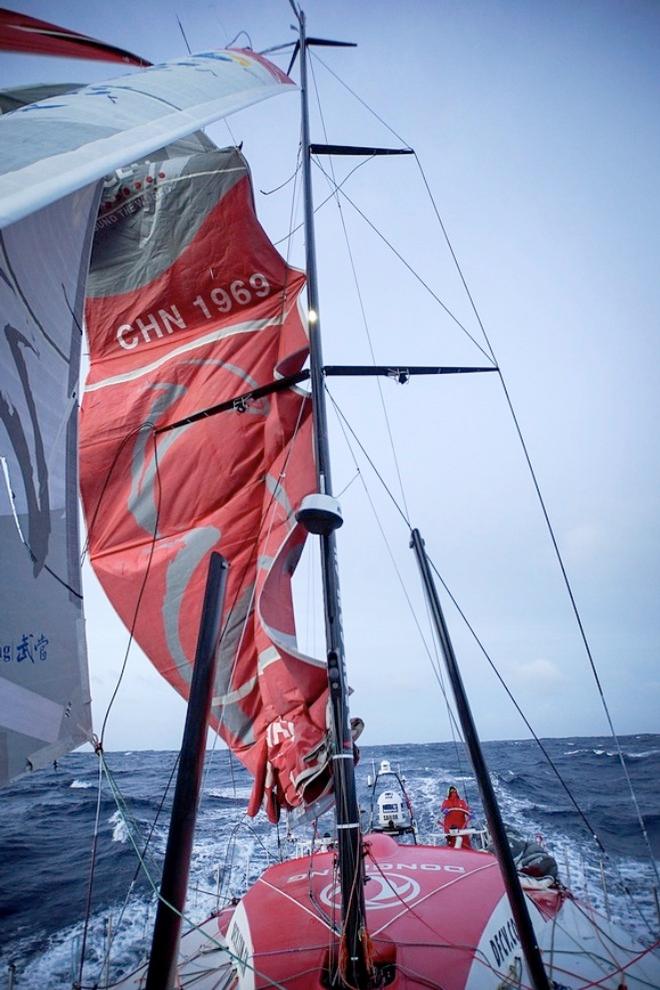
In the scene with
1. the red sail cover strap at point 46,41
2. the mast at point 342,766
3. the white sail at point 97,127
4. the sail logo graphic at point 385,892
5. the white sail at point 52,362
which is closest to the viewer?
the white sail at point 97,127

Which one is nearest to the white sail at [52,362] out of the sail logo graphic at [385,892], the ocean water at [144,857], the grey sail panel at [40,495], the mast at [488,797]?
the grey sail panel at [40,495]

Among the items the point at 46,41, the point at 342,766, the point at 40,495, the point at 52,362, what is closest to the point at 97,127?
the point at 52,362

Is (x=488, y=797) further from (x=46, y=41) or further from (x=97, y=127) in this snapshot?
(x=46, y=41)

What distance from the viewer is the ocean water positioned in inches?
244

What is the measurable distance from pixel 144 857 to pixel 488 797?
3.53 meters

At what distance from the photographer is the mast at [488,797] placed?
2164mm

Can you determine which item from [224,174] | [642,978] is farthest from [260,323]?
[642,978]

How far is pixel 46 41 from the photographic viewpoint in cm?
347

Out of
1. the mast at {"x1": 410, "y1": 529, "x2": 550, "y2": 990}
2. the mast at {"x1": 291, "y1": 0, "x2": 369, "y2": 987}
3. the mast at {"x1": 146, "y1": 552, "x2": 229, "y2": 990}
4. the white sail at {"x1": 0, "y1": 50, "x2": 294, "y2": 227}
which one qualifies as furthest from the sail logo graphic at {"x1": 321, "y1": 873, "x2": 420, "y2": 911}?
the white sail at {"x1": 0, "y1": 50, "x2": 294, "y2": 227}

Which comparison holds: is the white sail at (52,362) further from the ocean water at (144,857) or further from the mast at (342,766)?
the mast at (342,766)

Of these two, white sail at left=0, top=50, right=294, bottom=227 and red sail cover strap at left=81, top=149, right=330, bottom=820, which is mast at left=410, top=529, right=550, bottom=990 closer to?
red sail cover strap at left=81, top=149, right=330, bottom=820

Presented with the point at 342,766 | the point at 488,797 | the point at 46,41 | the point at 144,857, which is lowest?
the point at 144,857

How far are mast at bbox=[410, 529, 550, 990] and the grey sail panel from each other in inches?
86.5

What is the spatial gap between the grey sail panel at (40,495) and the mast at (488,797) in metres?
2.20
